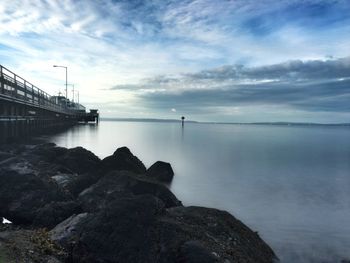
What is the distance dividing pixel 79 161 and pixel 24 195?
902cm

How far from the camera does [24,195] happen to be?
1196 cm

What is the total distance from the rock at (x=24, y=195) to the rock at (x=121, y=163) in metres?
7.69

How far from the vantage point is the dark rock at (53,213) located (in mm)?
10516

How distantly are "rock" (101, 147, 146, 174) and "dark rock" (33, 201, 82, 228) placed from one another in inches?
358

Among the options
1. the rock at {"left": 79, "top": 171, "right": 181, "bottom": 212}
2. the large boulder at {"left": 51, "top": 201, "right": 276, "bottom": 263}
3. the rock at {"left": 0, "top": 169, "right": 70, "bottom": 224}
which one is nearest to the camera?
the large boulder at {"left": 51, "top": 201, "right": 276, "bottom": 263}

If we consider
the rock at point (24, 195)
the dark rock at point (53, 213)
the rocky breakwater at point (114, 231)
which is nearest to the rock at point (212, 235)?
the rocky breakwater at point (114, 231)

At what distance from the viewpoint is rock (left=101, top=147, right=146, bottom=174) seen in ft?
67.4

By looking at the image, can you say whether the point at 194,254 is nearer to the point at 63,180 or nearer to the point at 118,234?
the point at 118,234

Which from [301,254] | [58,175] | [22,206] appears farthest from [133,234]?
[58,175]

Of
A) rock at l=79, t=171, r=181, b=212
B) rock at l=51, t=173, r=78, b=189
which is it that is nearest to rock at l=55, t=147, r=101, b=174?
rock at l=51, t=173, r=78, b=189

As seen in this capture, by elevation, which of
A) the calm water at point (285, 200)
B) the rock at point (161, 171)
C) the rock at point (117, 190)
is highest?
the rock at point (117, 190)

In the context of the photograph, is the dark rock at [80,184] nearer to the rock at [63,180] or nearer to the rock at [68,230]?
the rock at [63,180]

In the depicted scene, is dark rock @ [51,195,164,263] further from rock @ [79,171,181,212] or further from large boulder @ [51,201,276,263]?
rock @ [79,171,181,212]

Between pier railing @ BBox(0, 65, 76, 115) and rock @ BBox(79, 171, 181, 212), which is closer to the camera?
rock @ BBox(79, 171, 181, 212)
